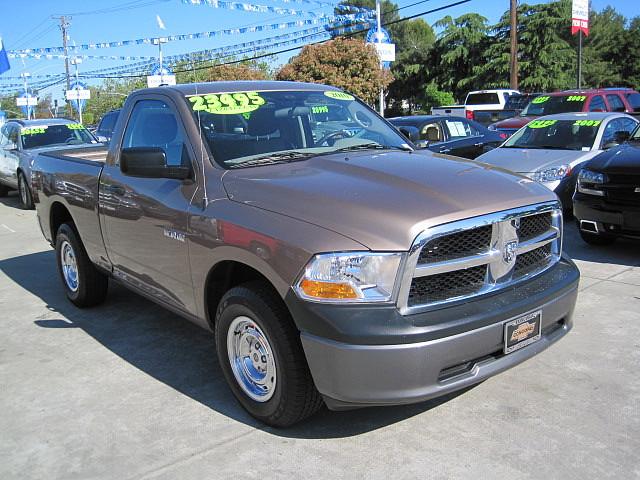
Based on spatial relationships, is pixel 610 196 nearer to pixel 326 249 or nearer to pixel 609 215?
pixel 609 215

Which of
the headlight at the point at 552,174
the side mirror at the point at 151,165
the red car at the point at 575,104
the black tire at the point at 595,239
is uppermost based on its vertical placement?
the red car at the point at 575,104

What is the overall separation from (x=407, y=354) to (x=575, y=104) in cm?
1327

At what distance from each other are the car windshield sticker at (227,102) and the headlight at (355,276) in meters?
1.63

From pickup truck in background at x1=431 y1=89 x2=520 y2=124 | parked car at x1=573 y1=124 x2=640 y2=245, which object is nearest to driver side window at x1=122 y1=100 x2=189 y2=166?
parked car at x1=573 y1=124 x2=640 y2=245

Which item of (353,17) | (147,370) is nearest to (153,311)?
(147,370)

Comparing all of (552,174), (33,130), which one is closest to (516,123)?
(552,174)

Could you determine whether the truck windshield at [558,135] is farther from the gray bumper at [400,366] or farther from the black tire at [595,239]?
the gray bumper at [400,366]

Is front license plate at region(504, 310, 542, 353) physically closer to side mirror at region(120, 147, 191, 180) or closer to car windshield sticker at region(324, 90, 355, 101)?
side mirror at region(120, 147, 191, 180)

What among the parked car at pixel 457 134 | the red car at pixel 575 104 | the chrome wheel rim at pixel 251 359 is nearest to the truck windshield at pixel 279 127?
the chrome wheel rim at pixel 251 359

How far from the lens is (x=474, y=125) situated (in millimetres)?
12312

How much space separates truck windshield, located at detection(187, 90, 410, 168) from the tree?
835 inches

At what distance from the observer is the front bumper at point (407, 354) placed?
2.71 metres

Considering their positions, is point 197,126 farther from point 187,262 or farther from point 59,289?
point 59,289

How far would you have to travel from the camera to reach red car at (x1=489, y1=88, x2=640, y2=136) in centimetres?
1420
